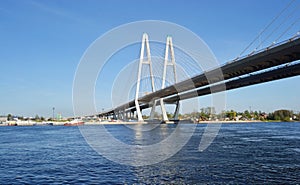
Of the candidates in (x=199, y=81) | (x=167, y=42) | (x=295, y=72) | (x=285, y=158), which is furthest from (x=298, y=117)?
(x=285, y=158)

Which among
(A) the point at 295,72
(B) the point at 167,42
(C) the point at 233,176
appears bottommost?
(C) the point at 233,176

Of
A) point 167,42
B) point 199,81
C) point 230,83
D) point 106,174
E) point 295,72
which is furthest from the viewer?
point 167,42

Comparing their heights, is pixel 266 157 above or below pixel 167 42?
below

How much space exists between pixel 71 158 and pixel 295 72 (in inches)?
1072

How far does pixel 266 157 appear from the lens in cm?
2048

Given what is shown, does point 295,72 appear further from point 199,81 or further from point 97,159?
point 97,159

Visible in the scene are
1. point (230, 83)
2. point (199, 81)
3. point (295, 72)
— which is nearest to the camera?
point (295, 72)

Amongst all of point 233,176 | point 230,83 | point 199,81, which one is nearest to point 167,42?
point 199,81

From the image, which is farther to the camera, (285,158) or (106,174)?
(285,158)

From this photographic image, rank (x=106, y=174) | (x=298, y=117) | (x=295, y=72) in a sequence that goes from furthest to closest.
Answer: (x=298, y=117) < (x=295, y=72) < (x=106, y=174)

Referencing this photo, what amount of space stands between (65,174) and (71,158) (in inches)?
233

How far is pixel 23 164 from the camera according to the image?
1909cm

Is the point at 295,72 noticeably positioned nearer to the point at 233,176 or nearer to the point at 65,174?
the point at 233,176

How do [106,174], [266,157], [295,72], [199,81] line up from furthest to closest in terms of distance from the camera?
[199,81], [295,72], [266,157], [106,174]
